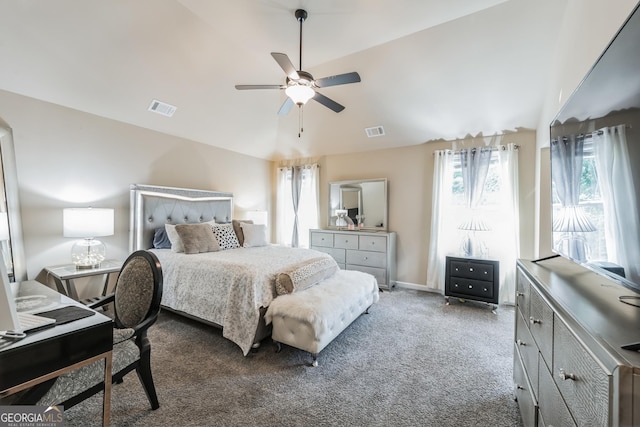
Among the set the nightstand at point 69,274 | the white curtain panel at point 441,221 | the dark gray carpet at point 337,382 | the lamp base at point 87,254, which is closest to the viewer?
the dark gray carpet at point 337,382

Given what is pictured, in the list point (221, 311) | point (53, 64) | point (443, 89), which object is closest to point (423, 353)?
point (221, 311)

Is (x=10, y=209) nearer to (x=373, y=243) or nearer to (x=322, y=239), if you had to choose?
(x=322, y=239)

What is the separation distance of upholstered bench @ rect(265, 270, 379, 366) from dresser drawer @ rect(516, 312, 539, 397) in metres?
1.32

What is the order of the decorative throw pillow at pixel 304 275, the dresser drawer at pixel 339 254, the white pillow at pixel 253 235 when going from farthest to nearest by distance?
the dresser drawer at pixel 339 254
the white pillow at pixel 253 235
the decorative throw pillow at pixel 304 275

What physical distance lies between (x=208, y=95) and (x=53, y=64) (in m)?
1.49

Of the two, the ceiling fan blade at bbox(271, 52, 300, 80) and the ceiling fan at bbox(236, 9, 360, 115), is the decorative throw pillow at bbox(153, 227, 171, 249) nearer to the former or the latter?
the ceiling fan at bbox(236, 9, 360, 115)

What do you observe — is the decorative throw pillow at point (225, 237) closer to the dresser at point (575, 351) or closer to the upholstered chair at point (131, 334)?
the upholstered chair at point (131, 334)

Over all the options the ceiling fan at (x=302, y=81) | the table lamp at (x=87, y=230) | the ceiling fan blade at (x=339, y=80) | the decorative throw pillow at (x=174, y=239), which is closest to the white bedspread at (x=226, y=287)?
the decorative throw pillow at (x=174, y=239)

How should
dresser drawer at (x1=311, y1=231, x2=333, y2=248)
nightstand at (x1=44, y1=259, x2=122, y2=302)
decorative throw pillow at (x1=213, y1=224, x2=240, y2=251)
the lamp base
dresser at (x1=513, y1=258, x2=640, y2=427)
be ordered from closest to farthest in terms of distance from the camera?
dresser at (x1=513, y1=258, x2=640, y2=427)
nightstand at (x1=44, y1=259, x2=122, y2=302)
the lamp base
decorative throw pillow at (x1=213, y1=224, x2=240, y2=251)
dresser drawer at (x1=311, y1=231, x2=333, y2=248)

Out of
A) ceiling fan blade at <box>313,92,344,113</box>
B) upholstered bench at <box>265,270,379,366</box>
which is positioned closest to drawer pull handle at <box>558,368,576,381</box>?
upholstered bench at <box>265,270,379,366</box>

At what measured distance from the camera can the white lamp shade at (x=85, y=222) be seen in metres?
2.69

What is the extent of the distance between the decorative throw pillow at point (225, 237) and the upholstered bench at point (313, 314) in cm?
152

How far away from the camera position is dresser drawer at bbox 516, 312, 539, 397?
4.27 ft

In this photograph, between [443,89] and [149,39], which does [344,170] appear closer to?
[443,89]
